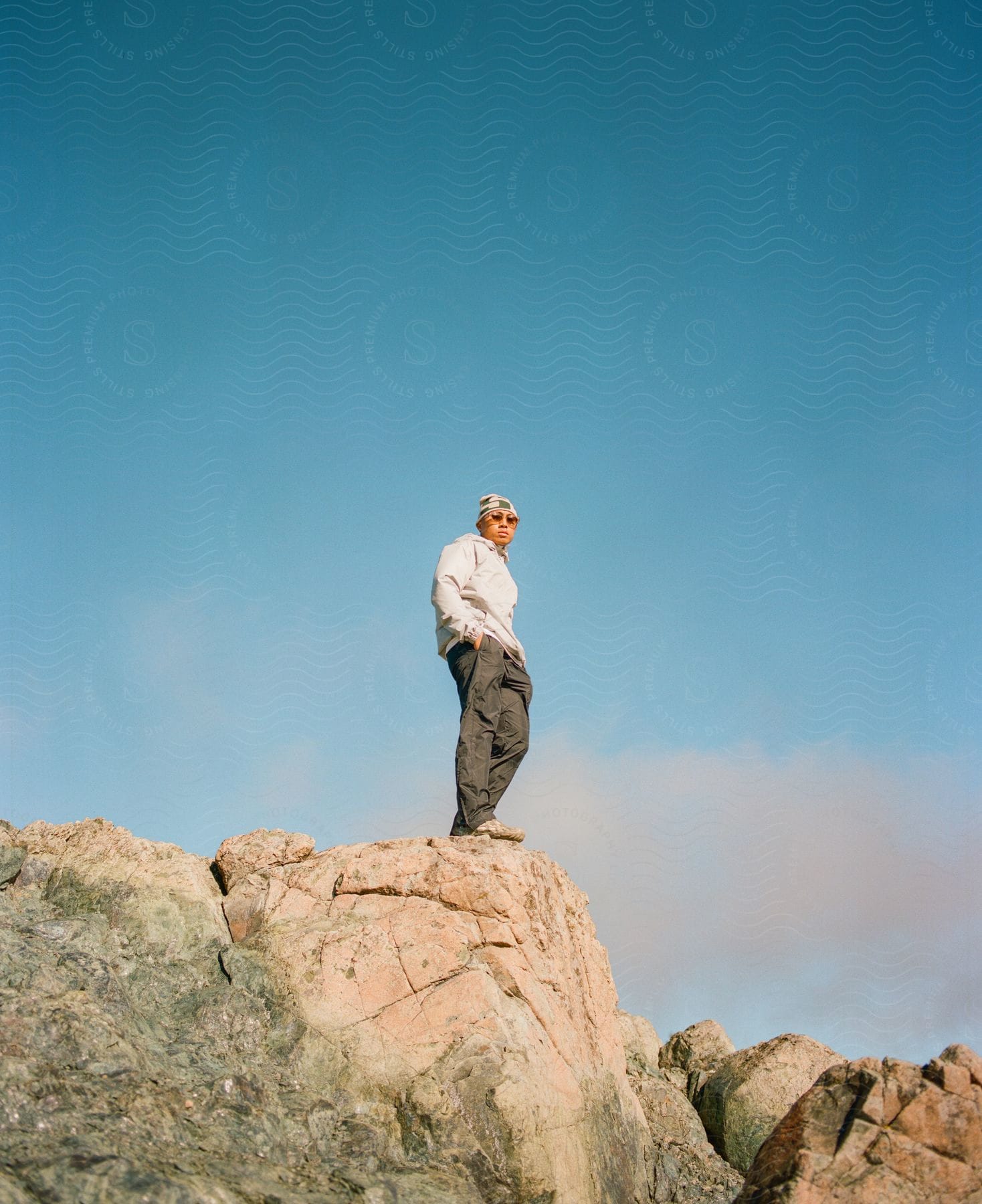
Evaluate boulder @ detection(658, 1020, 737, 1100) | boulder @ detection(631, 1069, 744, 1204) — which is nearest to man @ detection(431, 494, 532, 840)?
boulder @ detection(631, 1069, 744, 1204)

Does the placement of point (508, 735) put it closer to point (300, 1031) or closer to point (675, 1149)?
point (300, 1031)

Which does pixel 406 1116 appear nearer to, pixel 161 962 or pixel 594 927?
pixel 161 962

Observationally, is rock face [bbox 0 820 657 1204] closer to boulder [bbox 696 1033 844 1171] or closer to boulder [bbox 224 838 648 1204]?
boulder [bbox 224 838 648 1204]

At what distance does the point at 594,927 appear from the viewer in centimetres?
1127

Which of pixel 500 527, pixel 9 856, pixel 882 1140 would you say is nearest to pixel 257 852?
pixel 9 856

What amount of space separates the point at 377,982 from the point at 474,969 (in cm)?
72

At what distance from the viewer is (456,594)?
35.8 feet

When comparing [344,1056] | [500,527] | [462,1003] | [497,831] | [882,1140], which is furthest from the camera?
[500,527]

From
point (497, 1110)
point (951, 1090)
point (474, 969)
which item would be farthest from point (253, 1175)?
point (951, 1090)

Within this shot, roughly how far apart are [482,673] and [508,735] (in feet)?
2.31

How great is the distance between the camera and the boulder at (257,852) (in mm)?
9461

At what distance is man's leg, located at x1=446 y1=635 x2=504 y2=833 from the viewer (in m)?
10.3

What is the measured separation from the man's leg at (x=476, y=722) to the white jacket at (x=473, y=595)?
18cm

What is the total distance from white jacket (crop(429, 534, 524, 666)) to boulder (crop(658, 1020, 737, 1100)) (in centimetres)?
520
